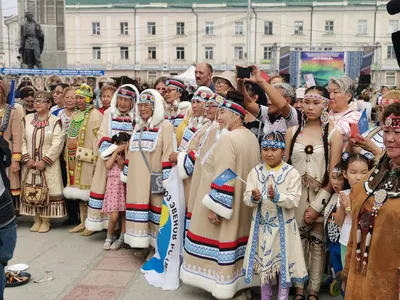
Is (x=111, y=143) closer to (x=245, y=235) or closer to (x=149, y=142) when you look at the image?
(x=149, y=142)

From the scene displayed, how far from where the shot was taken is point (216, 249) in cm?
401

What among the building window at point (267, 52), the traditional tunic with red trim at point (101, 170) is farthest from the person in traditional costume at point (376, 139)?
the building window at point (267, 52)

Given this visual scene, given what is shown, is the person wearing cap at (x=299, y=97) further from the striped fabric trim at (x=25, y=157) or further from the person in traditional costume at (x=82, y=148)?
the striped fabric trim at (x=25, y=157)

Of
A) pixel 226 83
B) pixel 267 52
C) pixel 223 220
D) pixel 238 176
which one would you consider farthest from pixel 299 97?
pixel 267 52

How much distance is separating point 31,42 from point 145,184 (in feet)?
34.8

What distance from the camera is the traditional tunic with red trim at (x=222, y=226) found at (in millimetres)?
3904

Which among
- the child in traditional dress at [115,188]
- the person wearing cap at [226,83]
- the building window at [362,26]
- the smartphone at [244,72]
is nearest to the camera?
the smartphone at [244,72]

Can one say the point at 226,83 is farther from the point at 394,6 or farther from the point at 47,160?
the point at 394,6

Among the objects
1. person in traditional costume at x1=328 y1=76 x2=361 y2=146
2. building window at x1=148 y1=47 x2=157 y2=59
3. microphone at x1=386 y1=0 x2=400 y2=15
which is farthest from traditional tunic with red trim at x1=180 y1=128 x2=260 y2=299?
building window at x1=148 y1=47 x2=157 y2=59

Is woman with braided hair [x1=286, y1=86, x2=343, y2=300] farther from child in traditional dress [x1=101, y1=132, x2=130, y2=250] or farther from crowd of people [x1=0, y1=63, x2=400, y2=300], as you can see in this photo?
child in traditional dress [x1=101, y1=132, x2=130, y2=250]

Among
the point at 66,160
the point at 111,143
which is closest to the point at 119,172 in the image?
the point at 111,143

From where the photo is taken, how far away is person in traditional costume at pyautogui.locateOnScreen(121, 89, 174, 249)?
4984 mm

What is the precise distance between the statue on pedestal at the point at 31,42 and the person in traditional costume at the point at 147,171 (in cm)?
1017

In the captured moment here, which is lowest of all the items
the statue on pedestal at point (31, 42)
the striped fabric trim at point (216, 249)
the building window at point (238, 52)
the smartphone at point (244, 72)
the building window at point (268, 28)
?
the striped fabric trim at point (216, 249)
